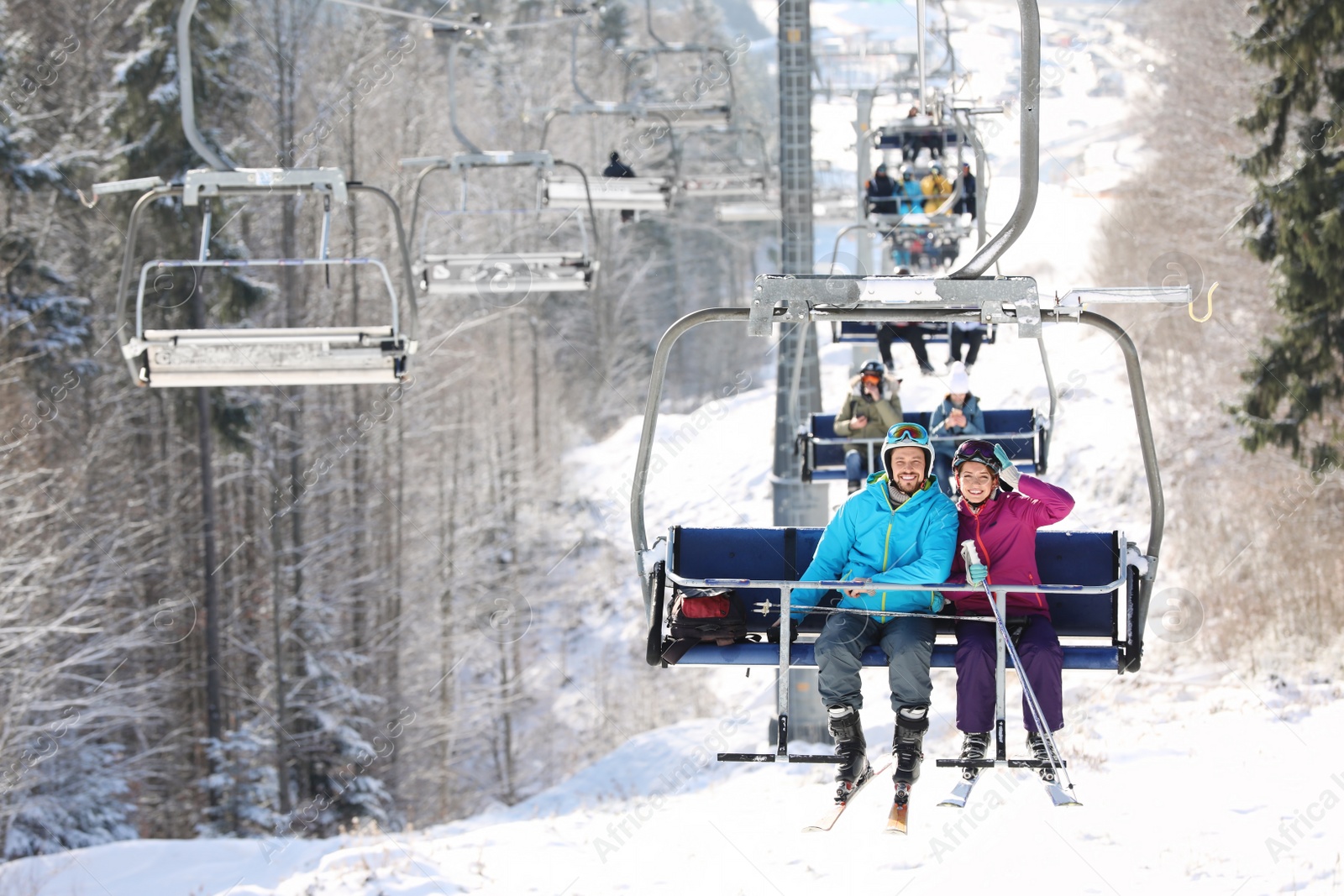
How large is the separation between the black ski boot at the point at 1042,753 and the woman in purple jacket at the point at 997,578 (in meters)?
Result: 0.16

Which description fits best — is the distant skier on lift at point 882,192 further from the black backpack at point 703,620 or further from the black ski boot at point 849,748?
the black ski boot at point 849,748

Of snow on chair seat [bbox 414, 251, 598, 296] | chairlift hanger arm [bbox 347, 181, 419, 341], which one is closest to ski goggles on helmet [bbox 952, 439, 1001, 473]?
chairlift hanger arm [bbox 347, 181, 419, 341]

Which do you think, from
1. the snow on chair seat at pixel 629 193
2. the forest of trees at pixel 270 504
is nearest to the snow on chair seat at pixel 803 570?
the forest of trees at pixel 270 504

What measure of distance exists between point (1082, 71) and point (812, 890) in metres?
43.7

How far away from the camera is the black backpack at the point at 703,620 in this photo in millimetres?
5520

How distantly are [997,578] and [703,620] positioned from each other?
1.19m

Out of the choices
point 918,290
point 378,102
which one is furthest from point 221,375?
point 378,102

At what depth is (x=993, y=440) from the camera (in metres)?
9.91

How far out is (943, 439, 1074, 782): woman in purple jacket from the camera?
516 cm

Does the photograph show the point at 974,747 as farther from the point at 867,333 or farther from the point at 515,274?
the point at 867,333

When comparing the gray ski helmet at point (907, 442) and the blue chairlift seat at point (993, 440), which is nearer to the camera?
the gray ski helmet at point (907, 442)

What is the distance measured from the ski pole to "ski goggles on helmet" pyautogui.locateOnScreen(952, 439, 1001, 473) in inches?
12.7

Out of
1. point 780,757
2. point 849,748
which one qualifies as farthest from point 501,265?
point 780,757

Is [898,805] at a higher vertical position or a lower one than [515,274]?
lower
